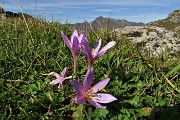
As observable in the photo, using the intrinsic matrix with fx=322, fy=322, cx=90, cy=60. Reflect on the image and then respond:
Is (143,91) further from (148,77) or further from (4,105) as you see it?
(4,105)

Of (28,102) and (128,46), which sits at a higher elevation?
(128,46)

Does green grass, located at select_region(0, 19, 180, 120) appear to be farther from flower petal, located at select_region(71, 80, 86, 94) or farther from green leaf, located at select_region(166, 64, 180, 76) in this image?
flower petal, located at select_region(71, 80, 86, 94)

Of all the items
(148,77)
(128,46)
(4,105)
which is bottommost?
(4,105)

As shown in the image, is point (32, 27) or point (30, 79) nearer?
point (30, 79)

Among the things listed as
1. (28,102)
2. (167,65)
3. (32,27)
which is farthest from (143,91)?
(32,27)

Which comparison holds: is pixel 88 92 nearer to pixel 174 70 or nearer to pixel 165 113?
pixel 165 113

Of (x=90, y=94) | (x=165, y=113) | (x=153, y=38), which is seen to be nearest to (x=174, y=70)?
(x=165, y=113)

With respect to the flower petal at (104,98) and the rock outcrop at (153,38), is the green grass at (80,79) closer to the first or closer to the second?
the flower petal at (104,98)
